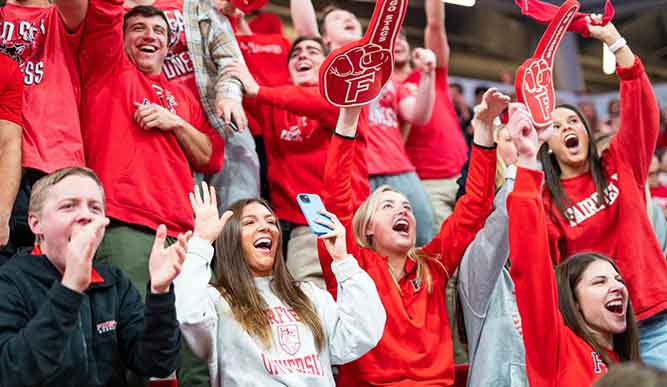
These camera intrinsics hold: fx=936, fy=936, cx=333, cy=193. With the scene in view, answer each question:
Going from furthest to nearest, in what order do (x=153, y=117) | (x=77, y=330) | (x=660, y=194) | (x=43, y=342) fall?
(x=660, y=194), (x=153, y=117), (x=77, y=330), (x=43, y=342)

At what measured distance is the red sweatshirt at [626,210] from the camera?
3625 millimetres

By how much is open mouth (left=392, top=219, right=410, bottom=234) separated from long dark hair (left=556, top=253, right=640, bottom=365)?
1.98 ft

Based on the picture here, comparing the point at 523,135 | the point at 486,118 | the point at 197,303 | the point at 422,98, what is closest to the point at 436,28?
the point at 422,98

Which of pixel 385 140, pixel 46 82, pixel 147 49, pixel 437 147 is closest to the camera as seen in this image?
pixel 46 82

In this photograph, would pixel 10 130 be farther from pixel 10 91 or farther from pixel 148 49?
pixel 148 49

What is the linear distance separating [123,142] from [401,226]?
110 centimetres

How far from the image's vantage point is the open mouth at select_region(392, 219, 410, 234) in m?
3.58

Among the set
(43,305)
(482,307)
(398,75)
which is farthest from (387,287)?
(398,75)

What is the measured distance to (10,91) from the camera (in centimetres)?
321

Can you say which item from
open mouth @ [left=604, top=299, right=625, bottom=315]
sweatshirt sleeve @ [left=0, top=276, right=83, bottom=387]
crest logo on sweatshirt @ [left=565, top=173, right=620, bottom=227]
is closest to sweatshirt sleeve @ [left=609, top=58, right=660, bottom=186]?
crest logo on sweatshirt @ [left=565, top=173, right=620, bottom=227]

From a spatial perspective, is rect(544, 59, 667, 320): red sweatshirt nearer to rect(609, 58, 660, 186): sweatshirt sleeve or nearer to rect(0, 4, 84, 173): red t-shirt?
rect(609, 58, 660, 186): sweatshirt sleeve

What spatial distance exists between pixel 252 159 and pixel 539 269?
1.50 meters

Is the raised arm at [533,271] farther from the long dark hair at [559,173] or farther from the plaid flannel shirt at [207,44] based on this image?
the plaid flannel shirt at [207,44]

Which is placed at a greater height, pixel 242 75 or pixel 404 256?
pixel 242 75
